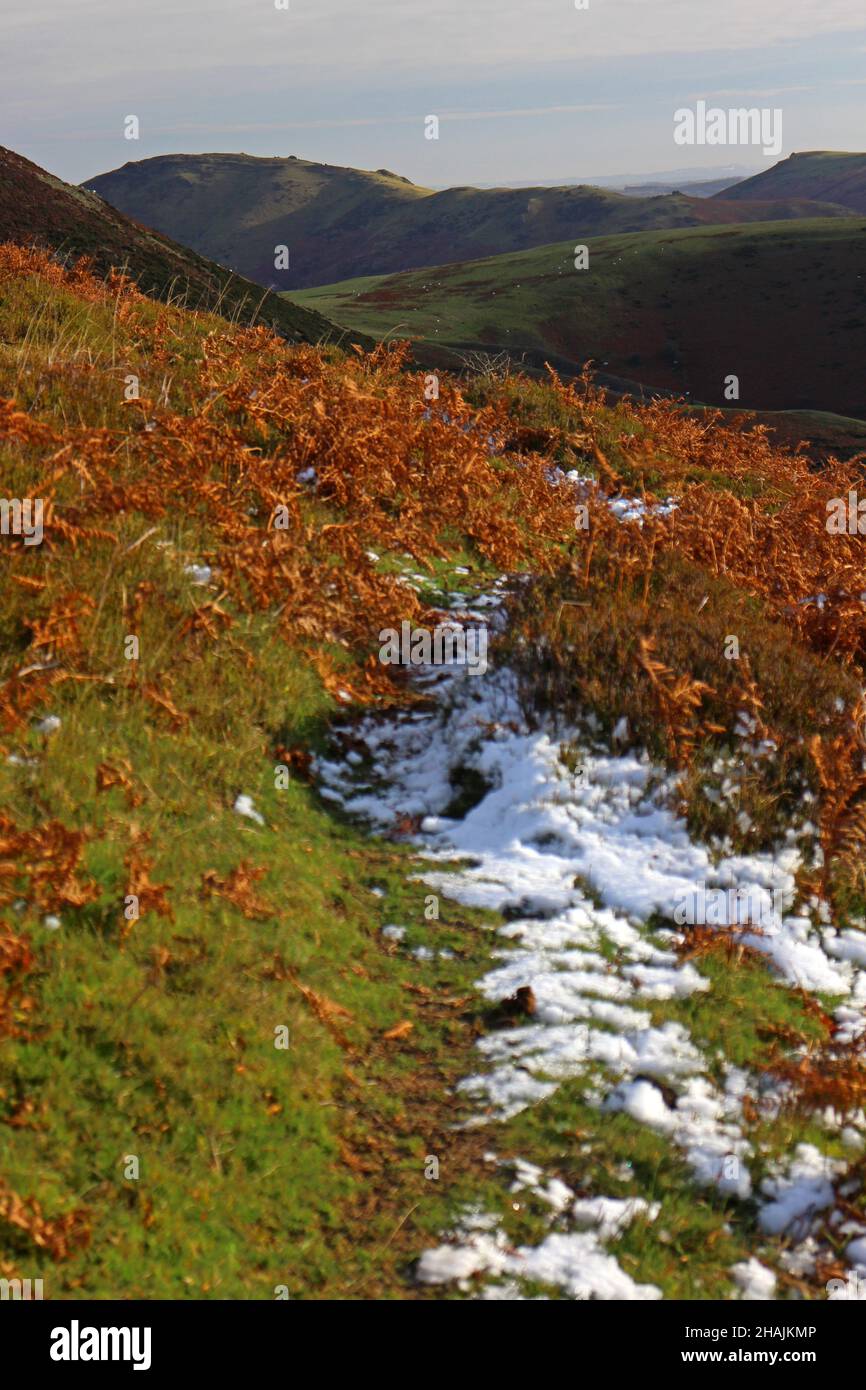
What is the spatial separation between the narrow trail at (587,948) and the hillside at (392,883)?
0.06 feet

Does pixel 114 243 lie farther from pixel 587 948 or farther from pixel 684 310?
pixel 684 310

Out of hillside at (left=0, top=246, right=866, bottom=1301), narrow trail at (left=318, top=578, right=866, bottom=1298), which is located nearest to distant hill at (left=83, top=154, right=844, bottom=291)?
hillside at (left=0, top=246, right=866, bottom=1301)

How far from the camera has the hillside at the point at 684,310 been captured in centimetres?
7019

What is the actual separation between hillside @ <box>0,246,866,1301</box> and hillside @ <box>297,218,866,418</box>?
51.5 metres

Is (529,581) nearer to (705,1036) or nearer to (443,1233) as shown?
(705,1036)

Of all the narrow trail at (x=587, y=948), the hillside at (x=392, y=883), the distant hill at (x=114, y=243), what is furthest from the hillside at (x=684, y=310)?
the narrow trail at (x=587, y=948)

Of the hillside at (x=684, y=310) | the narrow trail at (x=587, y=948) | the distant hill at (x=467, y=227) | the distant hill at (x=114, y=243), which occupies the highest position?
the distant hill at (x=467, y=227)

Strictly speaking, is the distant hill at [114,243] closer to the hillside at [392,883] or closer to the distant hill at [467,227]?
the hillside at [392,883]

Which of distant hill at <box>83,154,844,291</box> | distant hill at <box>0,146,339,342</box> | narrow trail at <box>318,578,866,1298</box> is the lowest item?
narrow trail at <box>318,578,866,1298</box>

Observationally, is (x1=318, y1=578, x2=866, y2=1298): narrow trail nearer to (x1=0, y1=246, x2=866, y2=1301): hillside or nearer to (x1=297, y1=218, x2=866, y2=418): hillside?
(x1=0, y1=246, x2=866, y2=1301): hillside

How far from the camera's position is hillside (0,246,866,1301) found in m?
3.55

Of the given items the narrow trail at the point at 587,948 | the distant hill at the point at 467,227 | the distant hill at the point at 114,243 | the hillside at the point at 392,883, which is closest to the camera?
the hillside at the point at 392,883

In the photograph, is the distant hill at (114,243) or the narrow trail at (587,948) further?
the distant hill at (114,243)

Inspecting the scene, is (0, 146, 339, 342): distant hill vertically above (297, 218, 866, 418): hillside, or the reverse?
(297, 218, 866, 418): hillside
